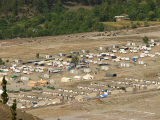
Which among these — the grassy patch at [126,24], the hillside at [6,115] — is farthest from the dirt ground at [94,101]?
the hillside at [6,115]

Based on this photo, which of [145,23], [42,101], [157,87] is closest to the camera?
[42,101]

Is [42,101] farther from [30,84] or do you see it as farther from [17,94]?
[30,84]

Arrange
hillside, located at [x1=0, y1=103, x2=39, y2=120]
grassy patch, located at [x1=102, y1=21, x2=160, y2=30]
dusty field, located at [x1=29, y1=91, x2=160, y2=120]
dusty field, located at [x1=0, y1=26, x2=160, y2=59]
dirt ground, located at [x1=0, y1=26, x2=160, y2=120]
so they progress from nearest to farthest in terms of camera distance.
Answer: hillside, located at [x1=0, y1=103, x2=39, y2=120] < dusty field, located at [x1=29, y1=91, x2=160, y2=120] < dirt ground, located at [x1=0, y1=26, x2=160, y2=120] < dusty field, located at [x1=0, y1=26, x2=160, y2=59] < grassy patch, located at [x1=102, y1=21, x2=160, y2=30]

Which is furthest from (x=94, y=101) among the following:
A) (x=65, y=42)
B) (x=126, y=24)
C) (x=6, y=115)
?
(x=126, y=24)

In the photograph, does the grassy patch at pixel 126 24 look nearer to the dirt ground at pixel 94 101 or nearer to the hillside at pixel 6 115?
the dirt ground at pixel 94 101

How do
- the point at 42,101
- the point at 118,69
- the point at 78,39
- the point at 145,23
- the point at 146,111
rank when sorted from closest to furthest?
the point at 146,111, the point at 42,101, the point at 118,69, the point at 78,39, the point at 145,23

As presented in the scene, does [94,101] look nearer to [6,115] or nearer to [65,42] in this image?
[6,115]

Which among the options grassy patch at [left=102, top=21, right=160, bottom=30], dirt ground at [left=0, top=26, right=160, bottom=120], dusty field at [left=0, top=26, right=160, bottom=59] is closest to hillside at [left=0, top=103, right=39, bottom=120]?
dirt ground at [left=0, top=26, right=160, bottom=120]

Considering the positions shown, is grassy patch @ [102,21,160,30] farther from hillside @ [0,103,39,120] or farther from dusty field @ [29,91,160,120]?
hillside @ [0,103,39,120]

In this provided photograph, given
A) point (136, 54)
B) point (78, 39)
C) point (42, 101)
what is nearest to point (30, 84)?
point (42, 101)
